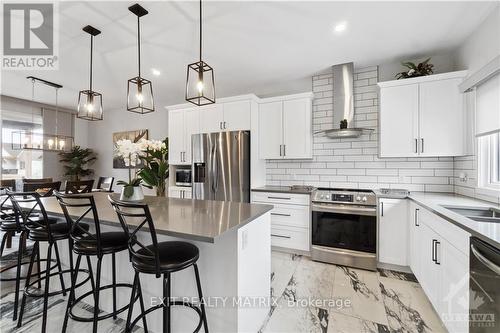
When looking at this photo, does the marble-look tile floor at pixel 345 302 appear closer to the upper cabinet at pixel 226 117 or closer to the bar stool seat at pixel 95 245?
the bar stool seat at pixel 95 245

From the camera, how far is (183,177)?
401 cm

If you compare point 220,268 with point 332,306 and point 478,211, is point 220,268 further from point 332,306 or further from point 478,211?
point 478,211

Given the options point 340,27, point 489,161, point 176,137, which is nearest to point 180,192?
point 176,137

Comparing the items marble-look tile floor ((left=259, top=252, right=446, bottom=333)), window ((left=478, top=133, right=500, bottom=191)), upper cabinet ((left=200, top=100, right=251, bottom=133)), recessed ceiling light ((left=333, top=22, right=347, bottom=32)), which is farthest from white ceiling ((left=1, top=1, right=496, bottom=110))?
marble-look tile floor ((left=259, top=252, right=446, bottom=333))

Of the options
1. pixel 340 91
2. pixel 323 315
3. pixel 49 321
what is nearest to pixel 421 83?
pixel 340 91

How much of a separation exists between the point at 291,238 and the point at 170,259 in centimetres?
217

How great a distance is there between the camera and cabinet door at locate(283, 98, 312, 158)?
3338mm

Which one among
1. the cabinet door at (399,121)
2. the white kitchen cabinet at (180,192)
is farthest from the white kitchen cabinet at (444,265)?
the white kitchen cabinet at (180,192)

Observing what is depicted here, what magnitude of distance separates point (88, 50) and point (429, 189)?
4826mm

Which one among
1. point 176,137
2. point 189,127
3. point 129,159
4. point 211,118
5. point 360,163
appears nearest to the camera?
point 129,159

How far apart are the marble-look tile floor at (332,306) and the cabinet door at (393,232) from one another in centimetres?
20

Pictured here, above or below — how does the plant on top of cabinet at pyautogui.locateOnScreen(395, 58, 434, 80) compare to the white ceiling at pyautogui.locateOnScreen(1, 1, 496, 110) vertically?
below

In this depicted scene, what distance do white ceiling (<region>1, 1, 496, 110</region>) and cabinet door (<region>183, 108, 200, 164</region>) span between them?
61cm

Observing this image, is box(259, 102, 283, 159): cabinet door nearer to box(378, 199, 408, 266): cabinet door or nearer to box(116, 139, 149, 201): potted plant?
box(378, 199, 408, 266): cabinet door
